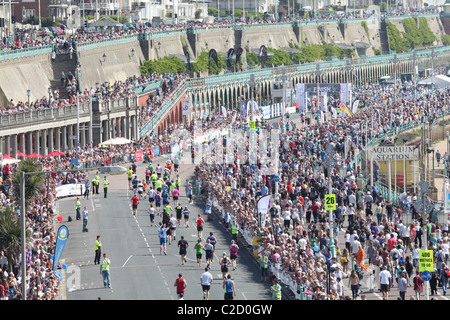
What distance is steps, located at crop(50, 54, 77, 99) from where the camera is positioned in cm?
7156

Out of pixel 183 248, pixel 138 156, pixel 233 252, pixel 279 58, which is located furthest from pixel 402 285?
pixel 279 58

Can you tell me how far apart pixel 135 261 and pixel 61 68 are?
45.3m

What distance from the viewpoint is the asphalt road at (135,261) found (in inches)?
1054

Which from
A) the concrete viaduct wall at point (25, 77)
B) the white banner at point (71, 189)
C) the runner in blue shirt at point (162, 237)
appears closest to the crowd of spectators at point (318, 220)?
the runner in blue shirt at point (162, 237)

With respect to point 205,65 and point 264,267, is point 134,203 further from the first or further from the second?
point 205,65

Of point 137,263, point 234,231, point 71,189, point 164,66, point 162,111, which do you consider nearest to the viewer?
point 137,263

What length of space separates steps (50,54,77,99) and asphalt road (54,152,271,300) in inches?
1157

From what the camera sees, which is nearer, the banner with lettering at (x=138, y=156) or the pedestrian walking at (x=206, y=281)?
the pedestrian walking at (x=206, y=281)

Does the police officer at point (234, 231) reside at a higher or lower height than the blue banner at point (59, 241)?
lower

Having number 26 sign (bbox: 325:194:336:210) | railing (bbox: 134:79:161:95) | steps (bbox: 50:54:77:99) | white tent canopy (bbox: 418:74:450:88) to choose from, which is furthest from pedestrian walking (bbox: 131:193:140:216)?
white tent canopy (bbox: 418:74:450:88)

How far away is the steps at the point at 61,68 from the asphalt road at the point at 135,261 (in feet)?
96.4

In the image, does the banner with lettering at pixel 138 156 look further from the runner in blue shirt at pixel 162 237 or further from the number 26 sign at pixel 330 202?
the number 26 sign at pixel 330 202

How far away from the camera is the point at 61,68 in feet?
244
